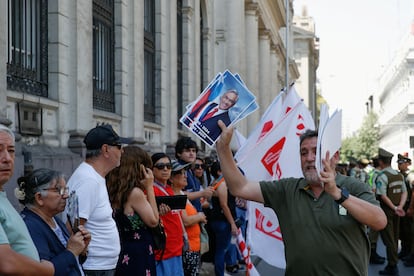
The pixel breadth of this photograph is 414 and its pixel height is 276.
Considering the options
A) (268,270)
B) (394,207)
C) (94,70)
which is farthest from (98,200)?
(394,207)

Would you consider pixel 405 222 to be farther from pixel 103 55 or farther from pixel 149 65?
pixel 149 65

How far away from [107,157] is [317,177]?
2.01m

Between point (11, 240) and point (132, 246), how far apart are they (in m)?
2.86

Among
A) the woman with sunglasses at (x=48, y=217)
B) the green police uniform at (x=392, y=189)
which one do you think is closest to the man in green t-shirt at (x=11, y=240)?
the woman with sunglasses at (x=48, y=217)

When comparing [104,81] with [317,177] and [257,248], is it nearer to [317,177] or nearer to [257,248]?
[257,248]

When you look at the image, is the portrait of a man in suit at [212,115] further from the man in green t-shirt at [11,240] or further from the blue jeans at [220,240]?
the blue jeans at [220,240]

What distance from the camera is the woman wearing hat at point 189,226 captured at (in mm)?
7898

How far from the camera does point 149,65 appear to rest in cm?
1741

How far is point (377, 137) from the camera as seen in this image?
370ft

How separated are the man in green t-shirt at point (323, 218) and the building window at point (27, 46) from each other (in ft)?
19.0

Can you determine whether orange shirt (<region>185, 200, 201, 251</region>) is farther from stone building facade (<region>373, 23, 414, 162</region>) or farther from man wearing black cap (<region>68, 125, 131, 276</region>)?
stone building facade (<region>373, 23, 414, 162</region>)

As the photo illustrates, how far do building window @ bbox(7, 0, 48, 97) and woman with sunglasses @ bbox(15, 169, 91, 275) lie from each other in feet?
17.1

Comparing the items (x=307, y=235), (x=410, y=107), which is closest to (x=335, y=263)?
(x=307, y=235)

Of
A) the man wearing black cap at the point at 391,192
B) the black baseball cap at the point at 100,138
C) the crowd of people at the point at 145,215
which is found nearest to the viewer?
the crowd of people at the point at 145,215
